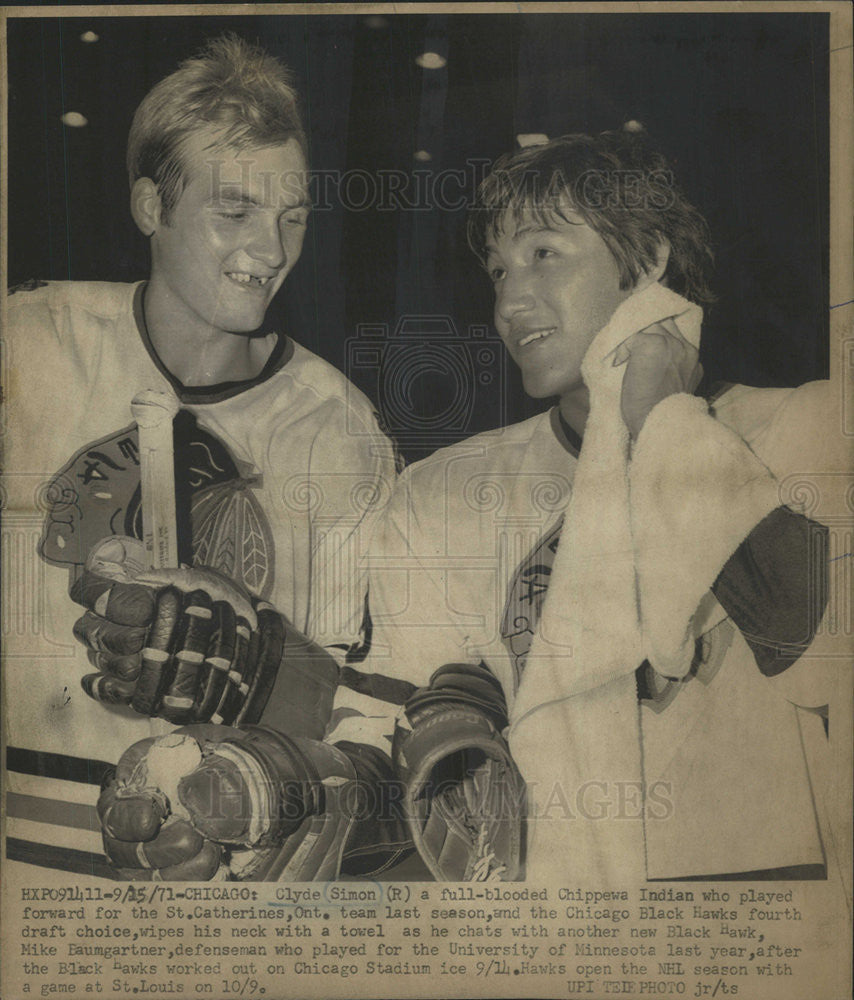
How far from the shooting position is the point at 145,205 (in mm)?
2871

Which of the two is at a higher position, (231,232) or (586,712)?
(231,232)

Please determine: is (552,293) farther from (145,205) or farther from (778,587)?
(145,205)

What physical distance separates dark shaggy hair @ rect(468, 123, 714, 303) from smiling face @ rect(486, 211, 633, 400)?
0.09 feet

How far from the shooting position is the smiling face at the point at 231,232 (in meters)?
2.85

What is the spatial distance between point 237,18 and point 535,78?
2.88 ft

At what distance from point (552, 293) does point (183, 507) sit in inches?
47.5

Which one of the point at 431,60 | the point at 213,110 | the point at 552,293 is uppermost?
the point at 431,60

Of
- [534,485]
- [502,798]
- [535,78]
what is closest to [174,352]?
[534,485]

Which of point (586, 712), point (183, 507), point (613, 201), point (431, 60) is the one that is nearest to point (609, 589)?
point (586, 712)

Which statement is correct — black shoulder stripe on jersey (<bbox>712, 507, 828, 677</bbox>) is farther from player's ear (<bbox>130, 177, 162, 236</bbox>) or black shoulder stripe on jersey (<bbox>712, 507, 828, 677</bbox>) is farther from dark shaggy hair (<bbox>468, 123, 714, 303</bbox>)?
player's ear (<bbox>130, 177, 162, 236</bbox>)

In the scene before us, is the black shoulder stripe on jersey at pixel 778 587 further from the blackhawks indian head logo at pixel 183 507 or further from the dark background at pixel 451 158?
the blackhawks indian head logo at pixel 183 507

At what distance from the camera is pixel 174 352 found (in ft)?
9.46

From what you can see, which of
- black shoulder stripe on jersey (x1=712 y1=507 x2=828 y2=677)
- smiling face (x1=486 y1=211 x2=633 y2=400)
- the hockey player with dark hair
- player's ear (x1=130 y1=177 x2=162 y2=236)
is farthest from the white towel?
Result: player's ear (x1=130 y1=177 x2=162 y2=236)

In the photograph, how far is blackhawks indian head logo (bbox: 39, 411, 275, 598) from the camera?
112 inches
